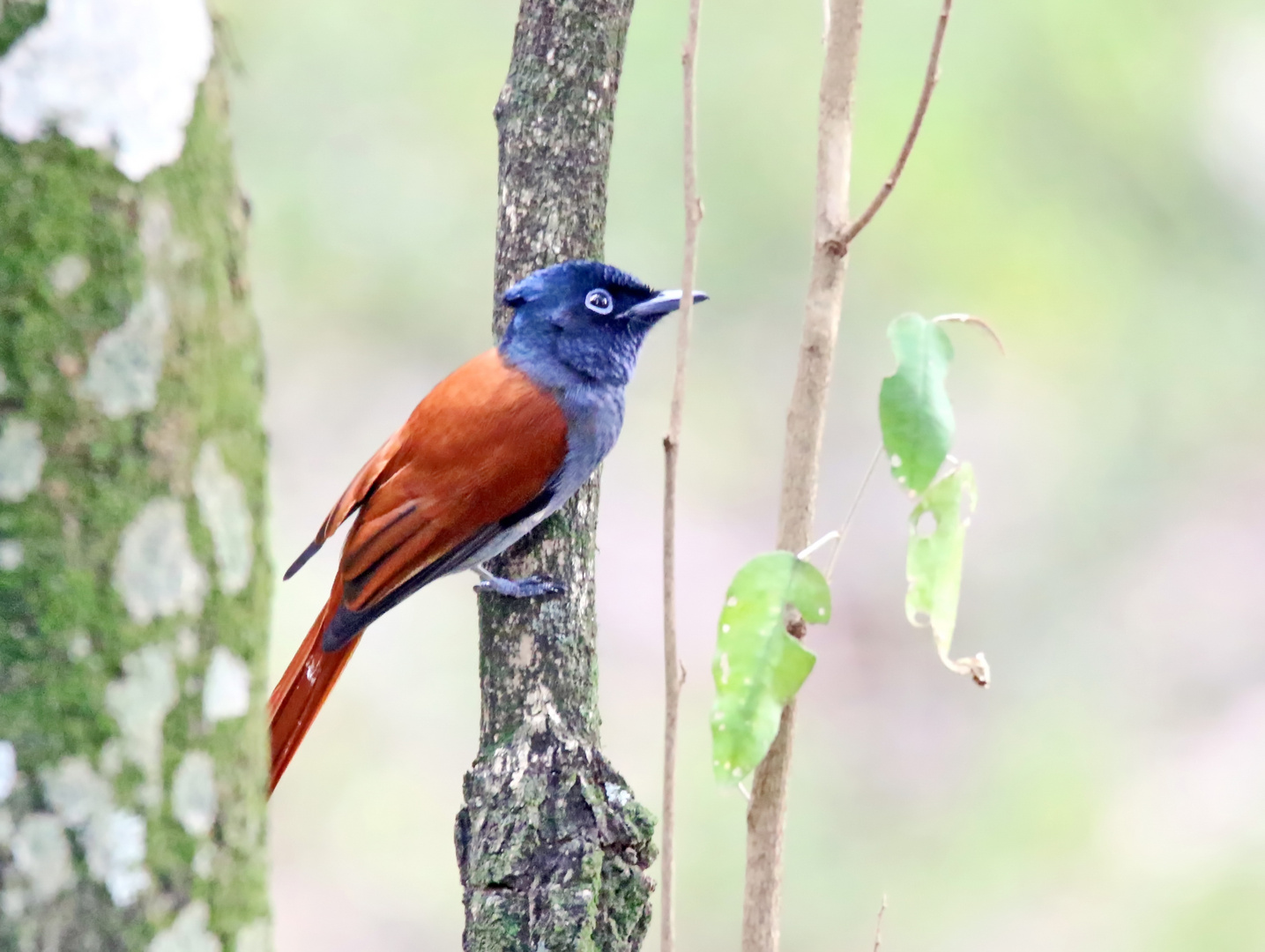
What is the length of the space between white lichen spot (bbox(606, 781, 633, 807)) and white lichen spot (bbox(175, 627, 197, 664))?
843mm

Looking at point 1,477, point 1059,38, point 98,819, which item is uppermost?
point 1059,38

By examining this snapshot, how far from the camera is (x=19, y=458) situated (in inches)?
39.7

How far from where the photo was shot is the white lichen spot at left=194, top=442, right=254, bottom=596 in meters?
1.07

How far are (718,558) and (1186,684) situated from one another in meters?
1.89

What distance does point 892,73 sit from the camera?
4.74 m

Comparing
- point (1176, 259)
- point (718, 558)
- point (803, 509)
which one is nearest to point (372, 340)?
point (718, 558)

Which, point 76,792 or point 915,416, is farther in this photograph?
point 915,416

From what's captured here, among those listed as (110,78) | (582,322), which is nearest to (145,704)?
(110,78)

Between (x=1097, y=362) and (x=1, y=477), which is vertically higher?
(x=1097, y=362)

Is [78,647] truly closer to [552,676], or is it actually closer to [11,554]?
[11,554]

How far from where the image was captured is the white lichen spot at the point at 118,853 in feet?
3.30

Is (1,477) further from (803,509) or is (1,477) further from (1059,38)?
(1059,38)

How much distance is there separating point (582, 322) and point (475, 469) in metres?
0.37

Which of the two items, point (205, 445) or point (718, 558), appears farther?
point (718, 558)
